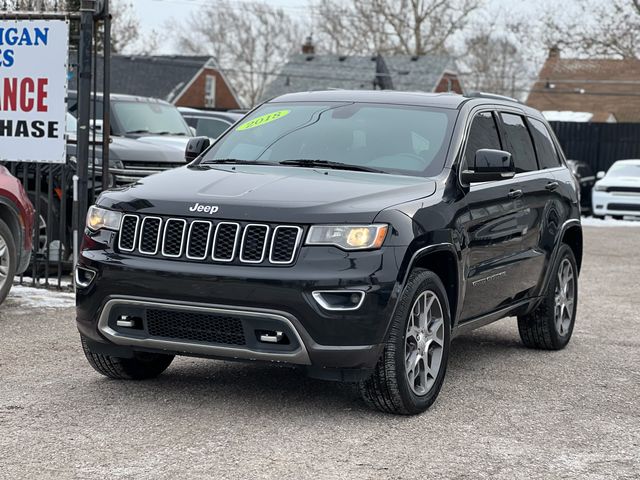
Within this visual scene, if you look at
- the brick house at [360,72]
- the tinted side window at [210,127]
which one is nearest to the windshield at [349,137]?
the tinted side window at [210,127]

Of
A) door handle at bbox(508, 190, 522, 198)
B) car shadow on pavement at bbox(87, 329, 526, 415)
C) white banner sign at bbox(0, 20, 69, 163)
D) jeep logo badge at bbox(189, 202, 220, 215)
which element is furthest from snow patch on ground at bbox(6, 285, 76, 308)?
jeep logo badge at bbox(189, 202, 220, 215)

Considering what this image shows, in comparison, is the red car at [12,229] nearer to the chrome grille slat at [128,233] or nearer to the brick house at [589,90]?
the chrome grille slat at [128,233]

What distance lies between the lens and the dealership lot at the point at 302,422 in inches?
203

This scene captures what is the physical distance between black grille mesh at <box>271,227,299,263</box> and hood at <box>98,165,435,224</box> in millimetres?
54

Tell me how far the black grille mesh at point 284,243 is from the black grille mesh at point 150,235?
657 millimetres

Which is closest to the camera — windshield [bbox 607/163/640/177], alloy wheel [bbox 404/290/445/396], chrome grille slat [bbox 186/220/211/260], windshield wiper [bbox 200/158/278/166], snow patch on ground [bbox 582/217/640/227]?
chrome grille slat [bbox 186/220/211/260]

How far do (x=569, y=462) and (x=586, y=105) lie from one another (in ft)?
203

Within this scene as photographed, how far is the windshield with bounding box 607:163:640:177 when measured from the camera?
2814 centimetres

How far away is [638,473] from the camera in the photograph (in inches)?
206

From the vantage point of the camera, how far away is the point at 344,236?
5.72 meters

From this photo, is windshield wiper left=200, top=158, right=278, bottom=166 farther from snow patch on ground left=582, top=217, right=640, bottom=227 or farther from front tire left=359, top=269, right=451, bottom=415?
snow patch on ground left=582, top=217, right=640, bottom=227

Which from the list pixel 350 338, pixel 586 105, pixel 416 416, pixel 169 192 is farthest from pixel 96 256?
pixel 586 105

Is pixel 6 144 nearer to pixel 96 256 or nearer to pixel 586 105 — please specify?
pixel 96 256

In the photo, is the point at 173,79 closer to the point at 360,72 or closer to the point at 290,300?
the point at 360,72
